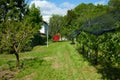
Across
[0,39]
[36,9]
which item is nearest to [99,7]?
[36,9]

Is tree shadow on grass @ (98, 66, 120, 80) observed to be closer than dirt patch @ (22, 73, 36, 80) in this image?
Yes

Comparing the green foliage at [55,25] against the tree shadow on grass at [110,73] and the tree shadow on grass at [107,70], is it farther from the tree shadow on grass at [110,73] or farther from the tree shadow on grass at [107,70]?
the tree shadow on grass at [110,73]

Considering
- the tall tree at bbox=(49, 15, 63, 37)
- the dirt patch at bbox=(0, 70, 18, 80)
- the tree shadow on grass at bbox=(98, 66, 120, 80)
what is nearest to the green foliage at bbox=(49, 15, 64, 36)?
the tall tree at bbox=(49, 15, 63, 37)

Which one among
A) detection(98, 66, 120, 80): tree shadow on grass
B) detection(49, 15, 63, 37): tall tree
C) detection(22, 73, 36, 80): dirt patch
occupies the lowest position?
detection(22, 73, 36, 80): dirt patch

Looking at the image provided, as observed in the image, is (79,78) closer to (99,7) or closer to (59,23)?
(59,23)

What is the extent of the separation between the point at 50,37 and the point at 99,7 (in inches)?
1219

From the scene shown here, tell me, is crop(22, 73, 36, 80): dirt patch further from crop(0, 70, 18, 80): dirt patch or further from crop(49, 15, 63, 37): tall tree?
crop(49, 15, 63, 37): tall tree

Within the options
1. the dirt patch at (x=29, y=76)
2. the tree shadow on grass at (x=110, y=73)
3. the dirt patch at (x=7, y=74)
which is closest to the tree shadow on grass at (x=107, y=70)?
the tree shadow on grass at (x=110, y=73)

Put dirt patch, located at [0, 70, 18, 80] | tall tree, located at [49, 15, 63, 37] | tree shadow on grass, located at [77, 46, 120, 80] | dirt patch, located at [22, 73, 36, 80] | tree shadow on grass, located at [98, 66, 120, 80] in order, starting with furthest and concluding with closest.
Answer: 1. tall tree, located at [49, 15, 63, 37]
2. dirt patch, located at [0, 70, 18, 80]
3. dirt patch, located at [22, 73, 36, 80]
4. tree shadow on grass, located at [77, 46, 120, 80]
5. tree shadow on grass, located at [98, 66, 120, 80]

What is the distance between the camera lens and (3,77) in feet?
55.8

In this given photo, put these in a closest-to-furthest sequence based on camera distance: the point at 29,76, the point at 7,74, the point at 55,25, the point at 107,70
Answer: the point at 29,76 → the point at 107,70 → the point at 7,74 → the point at 55,25

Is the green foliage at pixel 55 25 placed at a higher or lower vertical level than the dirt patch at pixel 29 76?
higher

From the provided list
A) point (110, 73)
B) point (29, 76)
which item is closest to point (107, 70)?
point (110, 73)

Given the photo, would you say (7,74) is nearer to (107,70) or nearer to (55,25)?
(107,70)
